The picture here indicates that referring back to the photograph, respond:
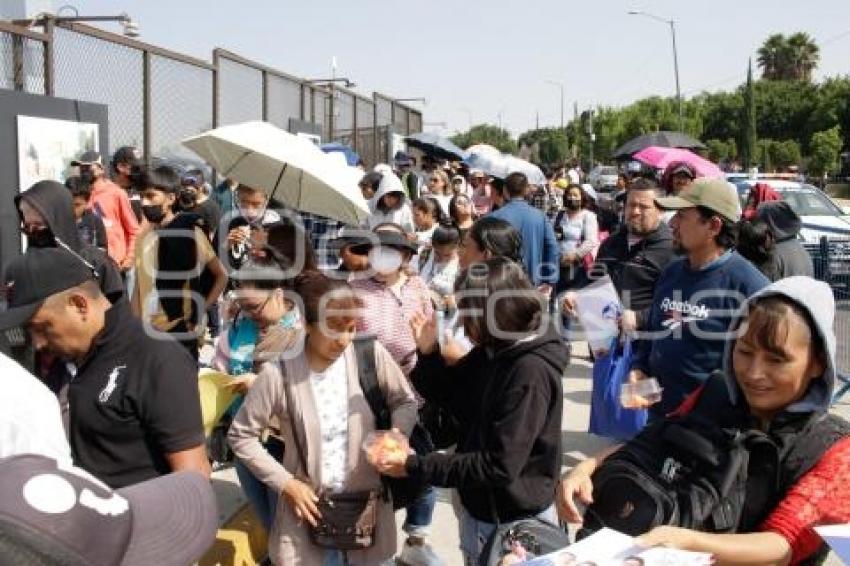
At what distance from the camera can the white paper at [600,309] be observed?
4.45 meters

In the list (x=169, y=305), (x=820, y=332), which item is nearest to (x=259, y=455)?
(x=820, y=332)

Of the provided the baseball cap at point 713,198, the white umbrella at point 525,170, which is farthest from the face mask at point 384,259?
the white umbrella at point 525,170

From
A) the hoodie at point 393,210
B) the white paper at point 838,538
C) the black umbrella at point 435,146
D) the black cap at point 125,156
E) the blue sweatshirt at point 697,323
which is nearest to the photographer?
the white paper at point 838,538

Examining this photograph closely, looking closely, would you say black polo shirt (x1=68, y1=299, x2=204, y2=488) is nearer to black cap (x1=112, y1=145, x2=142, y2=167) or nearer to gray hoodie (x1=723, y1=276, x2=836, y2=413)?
gray hoodie (x1=723, y1=276, x2=836, y2=413)

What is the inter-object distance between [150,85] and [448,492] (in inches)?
286

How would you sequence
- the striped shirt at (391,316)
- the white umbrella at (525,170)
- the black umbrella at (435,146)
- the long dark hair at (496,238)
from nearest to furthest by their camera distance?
the striped shirt at (391,316) < the long dark hair at (496,238) < the white umbrella at (525,170) < the black umbrella at (435,146)

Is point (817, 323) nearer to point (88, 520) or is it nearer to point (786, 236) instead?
point (88, 520)

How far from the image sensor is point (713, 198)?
391cm

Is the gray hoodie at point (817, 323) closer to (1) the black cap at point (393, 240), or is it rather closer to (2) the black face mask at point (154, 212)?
(1) the black cap at point (393, 240)

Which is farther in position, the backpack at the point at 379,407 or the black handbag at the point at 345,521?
the backpack at the point at 379,407

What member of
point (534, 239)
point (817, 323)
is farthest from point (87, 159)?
point (817, 323)

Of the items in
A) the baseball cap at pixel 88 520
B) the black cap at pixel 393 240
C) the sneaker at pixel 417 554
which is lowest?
the sneaker at pixel 417 554

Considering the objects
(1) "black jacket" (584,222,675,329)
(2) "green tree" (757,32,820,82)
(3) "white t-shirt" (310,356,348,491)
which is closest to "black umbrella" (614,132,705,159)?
(1) "black jacket" (584,222,675,329)

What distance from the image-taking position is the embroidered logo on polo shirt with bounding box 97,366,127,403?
2.49 metres
